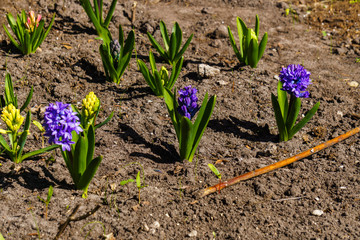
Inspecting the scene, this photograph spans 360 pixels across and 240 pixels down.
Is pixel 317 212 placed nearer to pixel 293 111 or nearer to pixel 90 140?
pixel 293 111

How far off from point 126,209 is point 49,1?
9.49 ft

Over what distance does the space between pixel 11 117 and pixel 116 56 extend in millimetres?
1285

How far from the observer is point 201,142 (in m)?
3.21

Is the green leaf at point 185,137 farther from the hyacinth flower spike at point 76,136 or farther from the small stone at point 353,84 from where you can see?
the small stone at point 353,84

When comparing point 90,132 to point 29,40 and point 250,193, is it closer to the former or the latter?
point 250,193

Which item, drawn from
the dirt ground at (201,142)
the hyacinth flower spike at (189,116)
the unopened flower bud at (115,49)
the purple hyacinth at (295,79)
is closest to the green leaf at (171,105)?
the hyacinth flower spike at (189,116)

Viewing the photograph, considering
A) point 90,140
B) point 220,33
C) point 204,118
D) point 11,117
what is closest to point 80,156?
point 90,140

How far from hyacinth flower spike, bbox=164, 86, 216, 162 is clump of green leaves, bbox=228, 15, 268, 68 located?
4.02 ft

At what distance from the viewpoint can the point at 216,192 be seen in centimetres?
276

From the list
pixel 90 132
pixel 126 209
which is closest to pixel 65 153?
pixel 90 132

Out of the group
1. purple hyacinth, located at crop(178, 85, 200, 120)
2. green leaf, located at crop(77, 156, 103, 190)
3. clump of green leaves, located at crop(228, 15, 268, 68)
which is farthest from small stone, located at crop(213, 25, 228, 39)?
green leaf, located at crop(77, 156, 103, 190)

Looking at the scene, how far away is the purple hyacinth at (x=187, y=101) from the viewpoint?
278 centimetres

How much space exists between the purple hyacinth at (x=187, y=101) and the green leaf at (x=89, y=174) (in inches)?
26.9

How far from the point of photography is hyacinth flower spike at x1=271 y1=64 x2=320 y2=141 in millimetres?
2912
